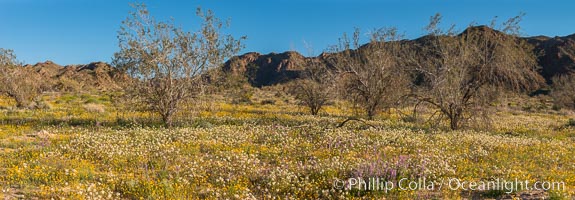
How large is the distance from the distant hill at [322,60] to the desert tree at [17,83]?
17.6 m

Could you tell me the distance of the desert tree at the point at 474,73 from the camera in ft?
59.9

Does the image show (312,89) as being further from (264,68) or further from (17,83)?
(264,68)

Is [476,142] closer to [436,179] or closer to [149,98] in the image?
[436,179]

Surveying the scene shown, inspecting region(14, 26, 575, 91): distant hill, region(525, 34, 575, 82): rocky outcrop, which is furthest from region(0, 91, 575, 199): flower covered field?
region(525, 34, 575, 82): rocky outcrop

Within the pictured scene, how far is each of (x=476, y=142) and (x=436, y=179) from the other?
20.9 feet

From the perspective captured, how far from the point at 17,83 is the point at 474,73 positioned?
3141 centimetres

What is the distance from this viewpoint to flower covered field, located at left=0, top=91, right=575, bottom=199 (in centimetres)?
784

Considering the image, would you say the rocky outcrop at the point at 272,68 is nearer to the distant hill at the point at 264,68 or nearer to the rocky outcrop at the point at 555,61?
the distant hill at the point at 264,68

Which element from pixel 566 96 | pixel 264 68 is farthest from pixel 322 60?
pixel 264 68

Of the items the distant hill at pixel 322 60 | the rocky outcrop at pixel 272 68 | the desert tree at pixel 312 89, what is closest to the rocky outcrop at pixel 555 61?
the distant hill at pixel 322 60

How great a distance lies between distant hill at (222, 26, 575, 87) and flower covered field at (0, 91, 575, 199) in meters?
8.00

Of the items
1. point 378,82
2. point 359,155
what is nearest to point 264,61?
point 378,82

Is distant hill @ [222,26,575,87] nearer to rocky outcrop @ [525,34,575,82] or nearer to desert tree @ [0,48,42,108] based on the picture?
rocky outcrop @ [525,34,575,82]

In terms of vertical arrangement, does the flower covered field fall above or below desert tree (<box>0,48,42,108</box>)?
below
